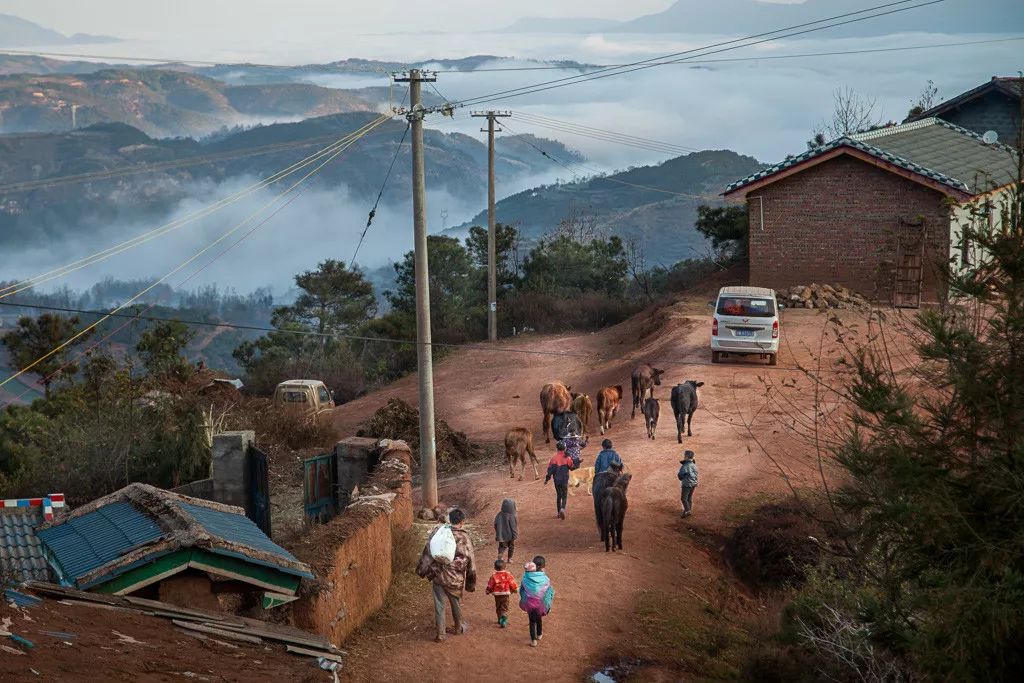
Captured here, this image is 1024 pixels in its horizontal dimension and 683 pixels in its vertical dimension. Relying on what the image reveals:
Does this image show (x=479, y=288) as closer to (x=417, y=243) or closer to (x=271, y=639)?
(x=417, y=243)

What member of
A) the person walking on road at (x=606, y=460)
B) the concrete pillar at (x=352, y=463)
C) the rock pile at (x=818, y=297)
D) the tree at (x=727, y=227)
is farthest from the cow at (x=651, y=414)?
the tree at (x=727, y=227)

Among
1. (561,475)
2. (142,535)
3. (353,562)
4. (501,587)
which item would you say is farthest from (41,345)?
(142,535)

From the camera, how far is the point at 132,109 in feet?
641

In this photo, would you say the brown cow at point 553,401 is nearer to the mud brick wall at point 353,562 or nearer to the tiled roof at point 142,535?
the mud brick wall at point 353,562

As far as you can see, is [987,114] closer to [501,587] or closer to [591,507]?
[591,507]

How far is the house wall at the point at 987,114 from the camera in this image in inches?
2168

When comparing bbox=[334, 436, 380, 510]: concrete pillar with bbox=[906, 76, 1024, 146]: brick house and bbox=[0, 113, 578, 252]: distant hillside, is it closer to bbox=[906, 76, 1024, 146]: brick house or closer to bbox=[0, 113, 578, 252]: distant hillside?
bbox=[906, 76, 1024, 146]: brick house

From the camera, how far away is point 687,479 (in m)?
20.1

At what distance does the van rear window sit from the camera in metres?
30.6

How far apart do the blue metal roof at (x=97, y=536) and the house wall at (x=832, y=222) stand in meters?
29.3

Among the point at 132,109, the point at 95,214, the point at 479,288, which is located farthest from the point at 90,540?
the point at 132,109

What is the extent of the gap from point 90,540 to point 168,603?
1339mm

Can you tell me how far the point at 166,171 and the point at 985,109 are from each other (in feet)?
420

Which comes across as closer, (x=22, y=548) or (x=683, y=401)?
(x=22, y=548)
